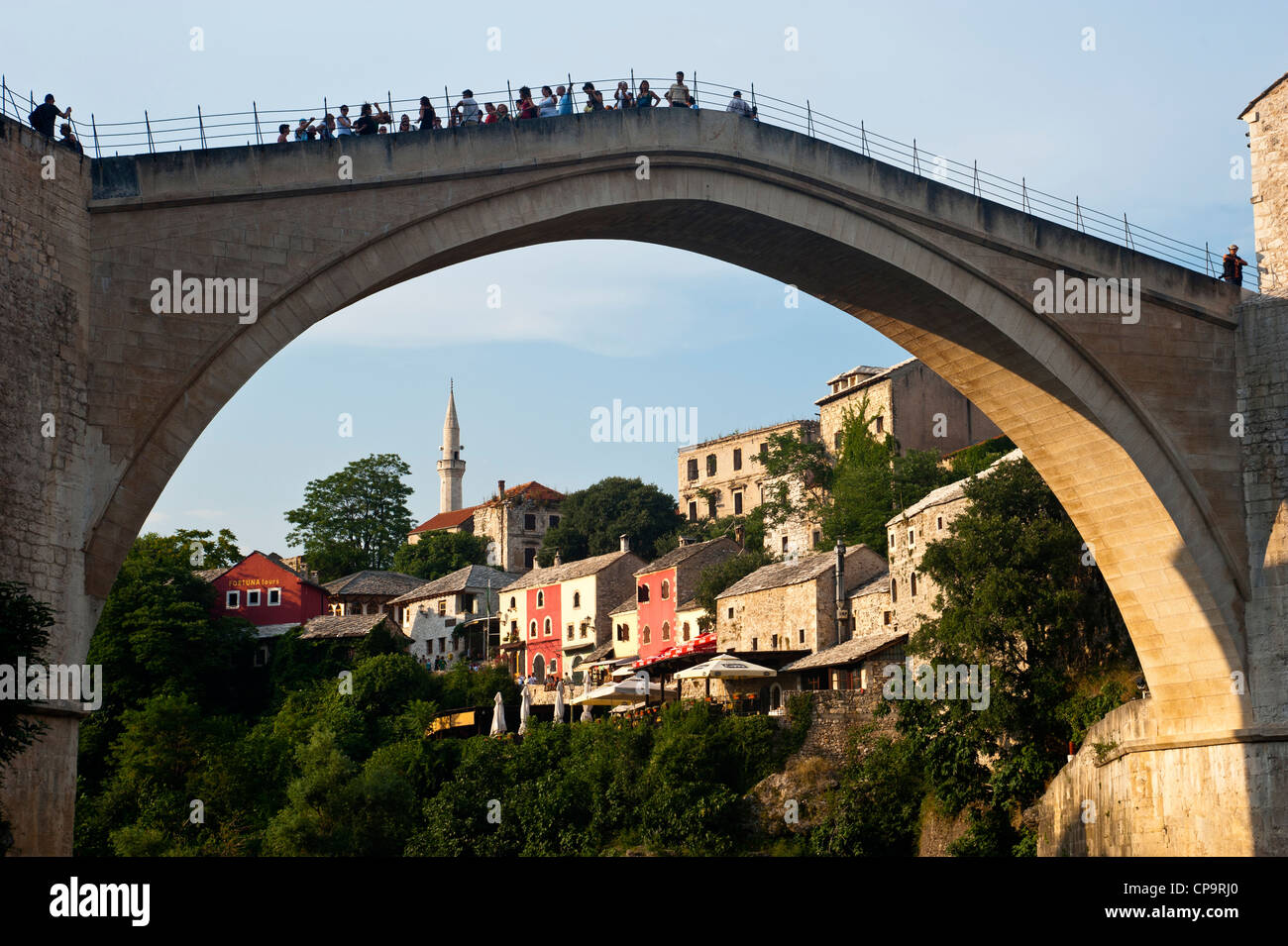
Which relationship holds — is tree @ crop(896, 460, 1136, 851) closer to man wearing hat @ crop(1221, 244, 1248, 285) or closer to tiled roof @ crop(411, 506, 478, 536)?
man wearing hat @ crop(1221, 244, 1248, 285)

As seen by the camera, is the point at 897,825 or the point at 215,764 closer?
the point at 897,825

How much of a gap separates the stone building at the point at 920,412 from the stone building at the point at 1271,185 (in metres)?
39.0

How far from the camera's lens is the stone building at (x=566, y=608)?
64062 mm

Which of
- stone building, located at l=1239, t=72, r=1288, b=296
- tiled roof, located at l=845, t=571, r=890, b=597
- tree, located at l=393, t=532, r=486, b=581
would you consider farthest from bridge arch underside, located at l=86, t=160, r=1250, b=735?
tree, located at l=393, t=532, r=486, b=581

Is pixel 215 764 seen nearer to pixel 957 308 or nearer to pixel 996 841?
pixel 996 841

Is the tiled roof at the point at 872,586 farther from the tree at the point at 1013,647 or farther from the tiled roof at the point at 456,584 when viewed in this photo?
the tiled roof at the point at 456,584

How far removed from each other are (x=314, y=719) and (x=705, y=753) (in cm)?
1522

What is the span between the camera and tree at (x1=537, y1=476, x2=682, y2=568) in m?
75.8

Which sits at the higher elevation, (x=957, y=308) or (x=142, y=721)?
(x=957, y=308)

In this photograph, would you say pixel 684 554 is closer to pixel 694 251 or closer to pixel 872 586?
pixel 872 586

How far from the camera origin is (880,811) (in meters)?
35.2

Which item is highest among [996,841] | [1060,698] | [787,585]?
[787,585]

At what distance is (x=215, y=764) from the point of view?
143 ft
